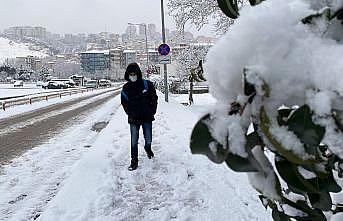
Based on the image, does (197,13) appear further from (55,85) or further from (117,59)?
(117,59)

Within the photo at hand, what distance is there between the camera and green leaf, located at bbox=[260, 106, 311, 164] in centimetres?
66

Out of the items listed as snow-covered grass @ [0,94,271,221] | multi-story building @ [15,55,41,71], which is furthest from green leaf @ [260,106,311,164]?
multi-story building @ [15,55,41,71]

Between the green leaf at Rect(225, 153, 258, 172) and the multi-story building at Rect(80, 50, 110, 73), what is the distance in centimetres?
11269

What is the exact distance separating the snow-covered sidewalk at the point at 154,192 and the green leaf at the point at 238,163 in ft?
11.2

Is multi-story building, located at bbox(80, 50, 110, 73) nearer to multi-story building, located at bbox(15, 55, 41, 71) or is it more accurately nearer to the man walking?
multi-story building, located at bbox(15, 55, 41, 71)

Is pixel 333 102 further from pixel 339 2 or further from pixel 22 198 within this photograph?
pixel 22 198

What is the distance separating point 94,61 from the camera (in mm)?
113688

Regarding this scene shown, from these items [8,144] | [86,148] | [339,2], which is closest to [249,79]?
[339,2]

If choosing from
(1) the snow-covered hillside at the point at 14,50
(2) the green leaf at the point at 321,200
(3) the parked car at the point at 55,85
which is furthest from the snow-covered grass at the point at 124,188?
(1) the snow-covered hillside at the point at 14,50

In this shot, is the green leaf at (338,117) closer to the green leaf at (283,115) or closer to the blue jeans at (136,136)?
the green leaf at (283,115)

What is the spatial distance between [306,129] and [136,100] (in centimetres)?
560

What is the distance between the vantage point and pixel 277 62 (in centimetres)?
66

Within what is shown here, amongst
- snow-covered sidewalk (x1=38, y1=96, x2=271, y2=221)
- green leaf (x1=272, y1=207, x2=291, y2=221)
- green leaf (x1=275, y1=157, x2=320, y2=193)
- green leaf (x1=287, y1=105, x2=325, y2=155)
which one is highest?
green leaf (x1=287, y1=105, x2=325, y2=155)

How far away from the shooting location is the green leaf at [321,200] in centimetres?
89
